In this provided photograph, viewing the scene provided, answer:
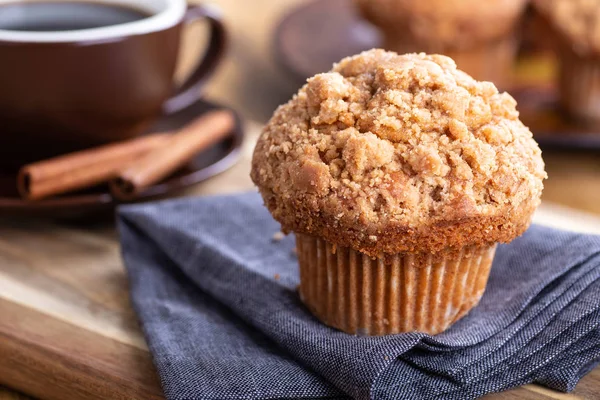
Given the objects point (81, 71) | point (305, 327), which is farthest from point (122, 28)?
point (305, 327)

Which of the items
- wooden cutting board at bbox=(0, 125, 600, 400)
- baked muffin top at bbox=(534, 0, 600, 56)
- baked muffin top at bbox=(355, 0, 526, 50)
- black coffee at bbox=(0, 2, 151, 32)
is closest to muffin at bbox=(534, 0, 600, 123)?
baked muffin top at bbox=(534, 0, 600, 56)

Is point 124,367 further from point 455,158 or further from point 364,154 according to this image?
point 455,158

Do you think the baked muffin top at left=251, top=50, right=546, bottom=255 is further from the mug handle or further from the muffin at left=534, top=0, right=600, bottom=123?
the muffin at left=534, top=0, right=600, bottom=123

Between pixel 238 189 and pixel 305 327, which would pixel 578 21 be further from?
pixel 305 327

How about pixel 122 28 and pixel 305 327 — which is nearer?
pixel 305 327

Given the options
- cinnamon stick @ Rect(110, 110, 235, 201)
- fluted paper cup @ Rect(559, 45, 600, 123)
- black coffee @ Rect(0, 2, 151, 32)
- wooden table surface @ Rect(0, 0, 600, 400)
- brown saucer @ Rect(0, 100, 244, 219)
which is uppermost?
black coffee @ Rect(0, 2, 151, 32)

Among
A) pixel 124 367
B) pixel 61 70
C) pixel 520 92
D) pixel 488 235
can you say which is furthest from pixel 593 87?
pixel 124 367

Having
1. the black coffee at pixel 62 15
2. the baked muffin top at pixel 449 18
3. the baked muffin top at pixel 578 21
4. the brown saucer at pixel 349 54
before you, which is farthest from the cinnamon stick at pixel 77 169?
the baked muffin top at pixel 578 21
